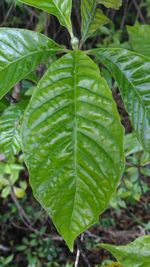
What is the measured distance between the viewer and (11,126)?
3.47 ft

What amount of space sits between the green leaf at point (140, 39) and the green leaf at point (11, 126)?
0.29 metres

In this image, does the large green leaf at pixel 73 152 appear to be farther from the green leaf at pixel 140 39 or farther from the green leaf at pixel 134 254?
the green leaf at pixel 140 39

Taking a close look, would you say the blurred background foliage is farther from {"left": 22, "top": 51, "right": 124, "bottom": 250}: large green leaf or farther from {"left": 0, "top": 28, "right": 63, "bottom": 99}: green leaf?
{"left": 22, "top": 51, "right": 124, "bottom": 250}: large green leaf

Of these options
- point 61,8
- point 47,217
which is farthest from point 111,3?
point 47,217

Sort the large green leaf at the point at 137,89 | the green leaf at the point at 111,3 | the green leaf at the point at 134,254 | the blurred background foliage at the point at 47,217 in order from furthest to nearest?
the blurred background foliage at the point at 47,217 → the green leaf at the point at 111,3 → the large green leaf at the point at 137,89 → the green leaf at the point at 134,254

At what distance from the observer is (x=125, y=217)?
2611 mm

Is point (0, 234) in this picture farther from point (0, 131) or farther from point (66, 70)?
point (66, 70)

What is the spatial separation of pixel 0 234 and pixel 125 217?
2.25 ft

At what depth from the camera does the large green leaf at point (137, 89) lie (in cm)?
78

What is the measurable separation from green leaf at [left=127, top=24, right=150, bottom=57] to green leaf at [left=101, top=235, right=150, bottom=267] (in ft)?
1.61

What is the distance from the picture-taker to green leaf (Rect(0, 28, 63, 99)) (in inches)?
31.1

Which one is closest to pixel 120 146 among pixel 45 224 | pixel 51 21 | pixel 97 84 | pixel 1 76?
pixel 97 84

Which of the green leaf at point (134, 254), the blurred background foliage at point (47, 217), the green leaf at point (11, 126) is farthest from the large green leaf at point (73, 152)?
the blurred background foliage at point (47, 217)

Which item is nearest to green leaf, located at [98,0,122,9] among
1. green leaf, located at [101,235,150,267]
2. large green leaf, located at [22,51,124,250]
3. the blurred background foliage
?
large green leaf, located at [22,51,124,250]
